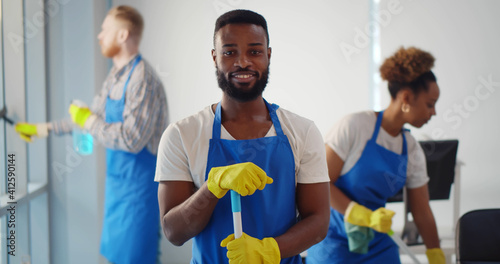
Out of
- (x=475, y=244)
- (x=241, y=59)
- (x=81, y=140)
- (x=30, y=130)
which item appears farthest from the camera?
(x=81, y=140)

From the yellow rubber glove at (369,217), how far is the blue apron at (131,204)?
769 millimetres

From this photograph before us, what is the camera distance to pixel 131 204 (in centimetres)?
198

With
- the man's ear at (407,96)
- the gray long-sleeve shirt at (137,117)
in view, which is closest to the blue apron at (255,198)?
the man's ear at (407,96)

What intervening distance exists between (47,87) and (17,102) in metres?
0.52

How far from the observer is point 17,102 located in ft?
5.77

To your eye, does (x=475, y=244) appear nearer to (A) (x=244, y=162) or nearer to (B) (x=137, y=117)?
(A) (x=244, y=162)

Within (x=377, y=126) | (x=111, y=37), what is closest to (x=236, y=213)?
(x=377, y=126)

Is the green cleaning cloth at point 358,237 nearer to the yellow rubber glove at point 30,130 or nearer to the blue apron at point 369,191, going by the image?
the blue apron at point 369,191

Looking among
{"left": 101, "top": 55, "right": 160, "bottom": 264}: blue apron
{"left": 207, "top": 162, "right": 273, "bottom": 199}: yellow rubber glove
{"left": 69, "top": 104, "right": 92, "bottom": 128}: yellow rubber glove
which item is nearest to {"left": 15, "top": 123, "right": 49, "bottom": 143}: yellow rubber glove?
{"left": 69, "top": 104, "right": 92, "bottom": 128}: yellow rubber glove

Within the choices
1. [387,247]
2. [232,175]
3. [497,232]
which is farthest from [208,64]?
[232,175]

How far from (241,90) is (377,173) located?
2.42 ft

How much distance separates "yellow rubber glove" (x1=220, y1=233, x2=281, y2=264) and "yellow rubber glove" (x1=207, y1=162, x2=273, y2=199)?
91mm

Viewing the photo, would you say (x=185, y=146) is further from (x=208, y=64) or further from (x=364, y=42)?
(x=364, y=42)

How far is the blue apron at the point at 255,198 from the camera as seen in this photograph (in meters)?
1.05
